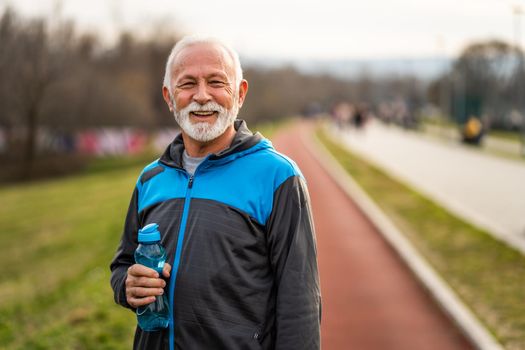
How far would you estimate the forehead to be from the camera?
246 centimetres

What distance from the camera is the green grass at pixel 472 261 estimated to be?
20.6ft

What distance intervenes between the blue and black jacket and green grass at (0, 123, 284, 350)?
3470mm

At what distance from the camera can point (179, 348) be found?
241 cm

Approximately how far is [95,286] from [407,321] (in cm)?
406

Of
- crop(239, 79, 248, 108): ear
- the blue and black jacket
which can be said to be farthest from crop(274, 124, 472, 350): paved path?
crop(239, 79, 248, 108): ear

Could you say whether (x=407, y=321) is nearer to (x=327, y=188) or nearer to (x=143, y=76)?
(x=327, y=188)

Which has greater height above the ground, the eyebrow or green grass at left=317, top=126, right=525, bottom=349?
the eyebrow

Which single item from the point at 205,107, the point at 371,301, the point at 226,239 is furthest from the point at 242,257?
the point at 371,301

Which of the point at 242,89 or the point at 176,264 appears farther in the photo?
the point at 242,89

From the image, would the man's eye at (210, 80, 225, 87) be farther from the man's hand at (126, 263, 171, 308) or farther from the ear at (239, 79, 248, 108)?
the man's hand at (126, 263, 171, 308)

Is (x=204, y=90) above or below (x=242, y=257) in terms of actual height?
above

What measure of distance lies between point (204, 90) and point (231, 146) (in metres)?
0.25

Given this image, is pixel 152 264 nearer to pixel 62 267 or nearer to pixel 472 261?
pixel 472 261

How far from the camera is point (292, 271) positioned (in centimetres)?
232
